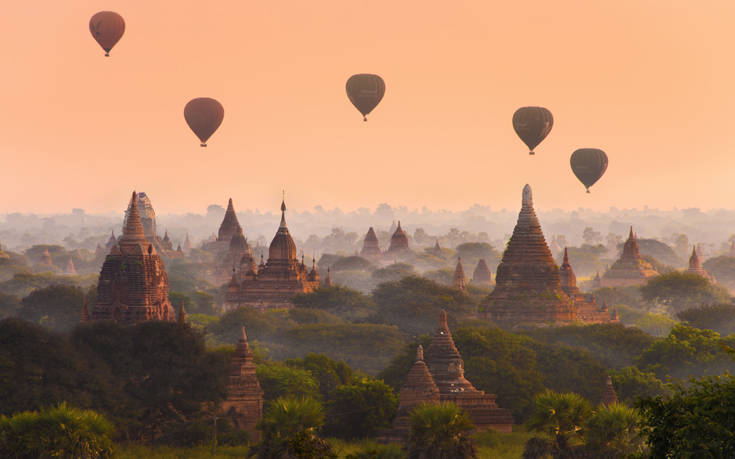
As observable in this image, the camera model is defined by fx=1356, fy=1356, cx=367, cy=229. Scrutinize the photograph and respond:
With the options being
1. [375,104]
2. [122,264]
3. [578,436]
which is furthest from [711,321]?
[578,436]

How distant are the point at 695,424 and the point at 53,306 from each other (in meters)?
90.4

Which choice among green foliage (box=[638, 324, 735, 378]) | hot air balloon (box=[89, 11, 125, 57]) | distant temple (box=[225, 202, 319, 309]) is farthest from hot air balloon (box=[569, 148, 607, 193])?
green foliage (box=[638, 324, 735, 378])

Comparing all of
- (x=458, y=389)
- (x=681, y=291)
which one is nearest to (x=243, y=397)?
(x=458, y=389)

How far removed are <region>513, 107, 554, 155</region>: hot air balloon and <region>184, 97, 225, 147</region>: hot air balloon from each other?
26.9m

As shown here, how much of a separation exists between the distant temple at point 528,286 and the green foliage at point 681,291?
46.0 m

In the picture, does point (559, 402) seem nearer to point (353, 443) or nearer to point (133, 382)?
point (353, 443)

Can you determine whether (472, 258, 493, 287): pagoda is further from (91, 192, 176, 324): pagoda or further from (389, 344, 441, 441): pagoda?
(389, 344, 441, 441): pagoda

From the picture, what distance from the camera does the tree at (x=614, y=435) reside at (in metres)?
54.0

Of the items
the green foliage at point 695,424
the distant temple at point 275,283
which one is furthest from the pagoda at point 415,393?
the distant temple at point 275,283

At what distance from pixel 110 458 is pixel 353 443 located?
13.1m

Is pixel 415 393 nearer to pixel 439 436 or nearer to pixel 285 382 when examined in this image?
pixel 439 436

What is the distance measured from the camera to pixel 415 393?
6284cm

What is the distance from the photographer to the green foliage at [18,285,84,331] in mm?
114750

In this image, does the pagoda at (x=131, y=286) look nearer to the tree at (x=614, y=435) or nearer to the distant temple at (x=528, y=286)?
the distant temple at (x=528, y=286)
